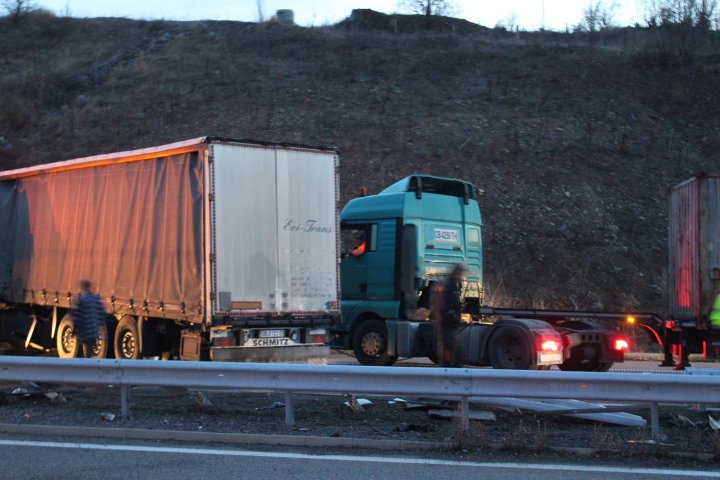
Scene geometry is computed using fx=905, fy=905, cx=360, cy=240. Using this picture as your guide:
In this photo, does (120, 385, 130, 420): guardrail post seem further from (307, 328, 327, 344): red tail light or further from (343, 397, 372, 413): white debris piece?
(307, 328, 327, 344): red tail light

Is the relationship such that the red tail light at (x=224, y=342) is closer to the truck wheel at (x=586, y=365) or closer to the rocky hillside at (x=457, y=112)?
the truck wheel at (x=586, y=365)

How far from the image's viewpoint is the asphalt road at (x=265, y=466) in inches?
273

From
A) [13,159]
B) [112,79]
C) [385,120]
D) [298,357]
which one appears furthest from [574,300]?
[112,79]

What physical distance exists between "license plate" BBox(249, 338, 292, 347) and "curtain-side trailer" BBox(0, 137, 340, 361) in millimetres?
15

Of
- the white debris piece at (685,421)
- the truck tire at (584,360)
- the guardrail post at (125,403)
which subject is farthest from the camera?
the truck tire at (584,360)

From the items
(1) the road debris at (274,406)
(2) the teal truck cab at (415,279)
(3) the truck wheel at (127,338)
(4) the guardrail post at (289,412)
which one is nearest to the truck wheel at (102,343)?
(3) the truck wheel at (127,338)

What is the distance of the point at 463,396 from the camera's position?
8406mm

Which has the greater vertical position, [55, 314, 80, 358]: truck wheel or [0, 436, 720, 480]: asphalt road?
[55, 314, 80, 358]: truck wheel

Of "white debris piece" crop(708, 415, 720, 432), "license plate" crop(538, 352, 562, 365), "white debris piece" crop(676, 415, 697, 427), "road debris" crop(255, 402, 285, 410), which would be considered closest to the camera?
"white debris piece" crop(708, 415, 720, 432)

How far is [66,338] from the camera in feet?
52.4

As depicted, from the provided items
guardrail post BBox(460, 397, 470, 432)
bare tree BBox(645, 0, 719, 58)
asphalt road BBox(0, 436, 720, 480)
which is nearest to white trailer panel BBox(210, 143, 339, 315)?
asphalt road BBox(0, 436, 720, 480)

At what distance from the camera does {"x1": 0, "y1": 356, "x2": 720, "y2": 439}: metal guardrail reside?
322 inches

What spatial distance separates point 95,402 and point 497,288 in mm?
15233

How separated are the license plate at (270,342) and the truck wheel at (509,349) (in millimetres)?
3289
